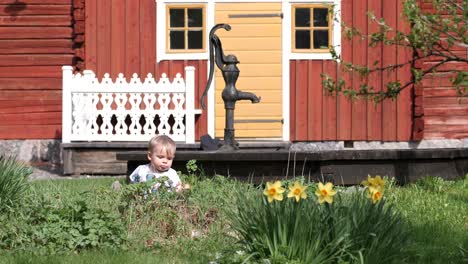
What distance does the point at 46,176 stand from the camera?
46.0 ft

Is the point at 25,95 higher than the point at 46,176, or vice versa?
the point at 25,95

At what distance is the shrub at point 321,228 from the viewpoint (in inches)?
206

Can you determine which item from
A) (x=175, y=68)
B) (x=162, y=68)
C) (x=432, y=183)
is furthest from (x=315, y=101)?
(x=432, y=183)

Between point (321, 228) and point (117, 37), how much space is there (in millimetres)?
10828

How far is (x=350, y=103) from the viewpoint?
1545 centimetres

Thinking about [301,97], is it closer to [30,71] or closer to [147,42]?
[147,42]

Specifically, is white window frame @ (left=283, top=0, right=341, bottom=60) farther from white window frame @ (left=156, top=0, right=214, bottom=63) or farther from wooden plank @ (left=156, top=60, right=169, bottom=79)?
wooden plank @ (left=156, top=60, right=169, bottom=79)

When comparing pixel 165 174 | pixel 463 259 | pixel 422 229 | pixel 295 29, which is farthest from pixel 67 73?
pixel 463 259

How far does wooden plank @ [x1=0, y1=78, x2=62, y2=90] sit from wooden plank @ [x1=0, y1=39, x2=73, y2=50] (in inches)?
22.4

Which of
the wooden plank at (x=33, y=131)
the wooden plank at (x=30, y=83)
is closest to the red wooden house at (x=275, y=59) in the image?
the wooden plank at (x=30, y=83)

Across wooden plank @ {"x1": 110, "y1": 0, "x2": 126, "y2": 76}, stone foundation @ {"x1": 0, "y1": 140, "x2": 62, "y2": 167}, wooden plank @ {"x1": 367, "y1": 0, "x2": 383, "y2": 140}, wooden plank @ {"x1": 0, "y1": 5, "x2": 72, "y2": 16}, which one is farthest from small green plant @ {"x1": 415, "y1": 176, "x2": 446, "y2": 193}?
wooden plank @ {"x1": 0, "y1": 5, "x2": 72, "y2": 16}

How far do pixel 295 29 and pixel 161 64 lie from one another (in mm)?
2354

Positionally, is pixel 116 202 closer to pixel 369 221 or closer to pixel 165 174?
pixel 165 174

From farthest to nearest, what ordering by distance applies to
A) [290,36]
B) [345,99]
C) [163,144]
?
[290,36]
[345,99]
[163,144]
